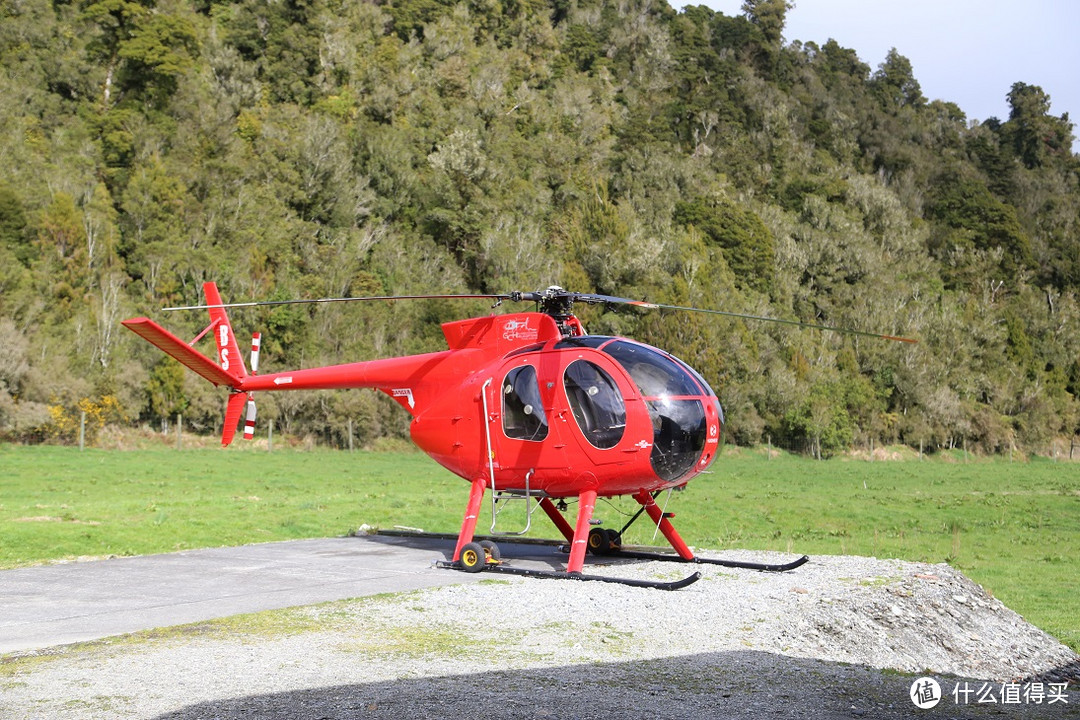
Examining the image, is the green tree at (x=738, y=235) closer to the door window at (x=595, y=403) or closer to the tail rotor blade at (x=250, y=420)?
the tail rotor blade at (x=250, y=420)

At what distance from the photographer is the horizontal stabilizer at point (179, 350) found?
14.2 metres

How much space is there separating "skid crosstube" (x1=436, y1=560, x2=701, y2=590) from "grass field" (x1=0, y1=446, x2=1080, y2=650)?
3645mm

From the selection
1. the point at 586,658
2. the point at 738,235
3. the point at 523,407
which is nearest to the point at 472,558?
the point at 523,407

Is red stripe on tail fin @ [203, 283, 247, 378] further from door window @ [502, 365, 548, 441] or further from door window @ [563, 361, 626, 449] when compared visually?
door window @ [563, 361, 626, 449]

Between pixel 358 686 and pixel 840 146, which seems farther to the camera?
pixel 840 146

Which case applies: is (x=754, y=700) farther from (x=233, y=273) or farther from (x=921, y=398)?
(x=921, y=398)

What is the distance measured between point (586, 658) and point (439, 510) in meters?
14.8

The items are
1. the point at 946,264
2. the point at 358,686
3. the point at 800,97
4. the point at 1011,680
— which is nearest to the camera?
the point at 358,686

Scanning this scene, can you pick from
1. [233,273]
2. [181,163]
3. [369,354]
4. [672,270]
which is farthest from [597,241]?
[181,163]

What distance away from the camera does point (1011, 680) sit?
10.6 meters

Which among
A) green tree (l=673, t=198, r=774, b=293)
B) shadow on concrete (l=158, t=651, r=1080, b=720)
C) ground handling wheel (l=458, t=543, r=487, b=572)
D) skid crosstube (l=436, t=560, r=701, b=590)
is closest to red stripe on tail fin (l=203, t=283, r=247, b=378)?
skid crosstube (l=436, t=560, r=701, b=590)

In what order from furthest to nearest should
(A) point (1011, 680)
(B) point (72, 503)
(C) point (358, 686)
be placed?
1. (B) point (72, 503)
2. (A) point (1011, 680)
3. (C) point (358, 686)

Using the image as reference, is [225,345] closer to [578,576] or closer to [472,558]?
[472,558]

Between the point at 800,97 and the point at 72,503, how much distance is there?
116 meters
